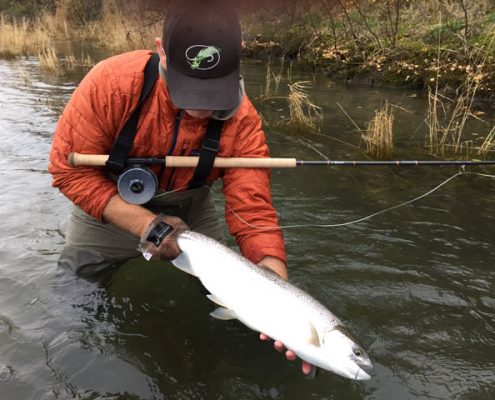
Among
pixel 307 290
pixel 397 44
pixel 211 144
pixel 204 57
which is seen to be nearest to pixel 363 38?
pixel 397 44

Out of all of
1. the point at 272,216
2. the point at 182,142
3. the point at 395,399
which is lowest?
the point at 395,399

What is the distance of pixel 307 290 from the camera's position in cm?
447

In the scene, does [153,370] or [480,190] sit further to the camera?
[480,190]

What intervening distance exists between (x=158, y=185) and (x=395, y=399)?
2286 millimetres

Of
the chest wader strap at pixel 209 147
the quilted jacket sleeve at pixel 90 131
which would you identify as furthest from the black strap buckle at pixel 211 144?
the quilted jacket sleeve at pixel 90 131

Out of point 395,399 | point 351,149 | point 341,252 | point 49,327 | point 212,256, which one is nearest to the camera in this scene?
point 212,256

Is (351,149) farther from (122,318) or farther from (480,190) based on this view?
(122,318)

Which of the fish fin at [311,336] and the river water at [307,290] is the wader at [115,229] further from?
the fish fin at [311,336]

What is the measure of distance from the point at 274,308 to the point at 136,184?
1.47m

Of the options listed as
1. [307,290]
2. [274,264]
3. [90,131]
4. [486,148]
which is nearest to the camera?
[274,264]

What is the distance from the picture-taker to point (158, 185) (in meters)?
3.66

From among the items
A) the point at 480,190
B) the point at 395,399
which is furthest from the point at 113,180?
the point at 480,190

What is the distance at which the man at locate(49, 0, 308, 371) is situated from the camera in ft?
9.85

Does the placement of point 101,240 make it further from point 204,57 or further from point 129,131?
point 204,57
